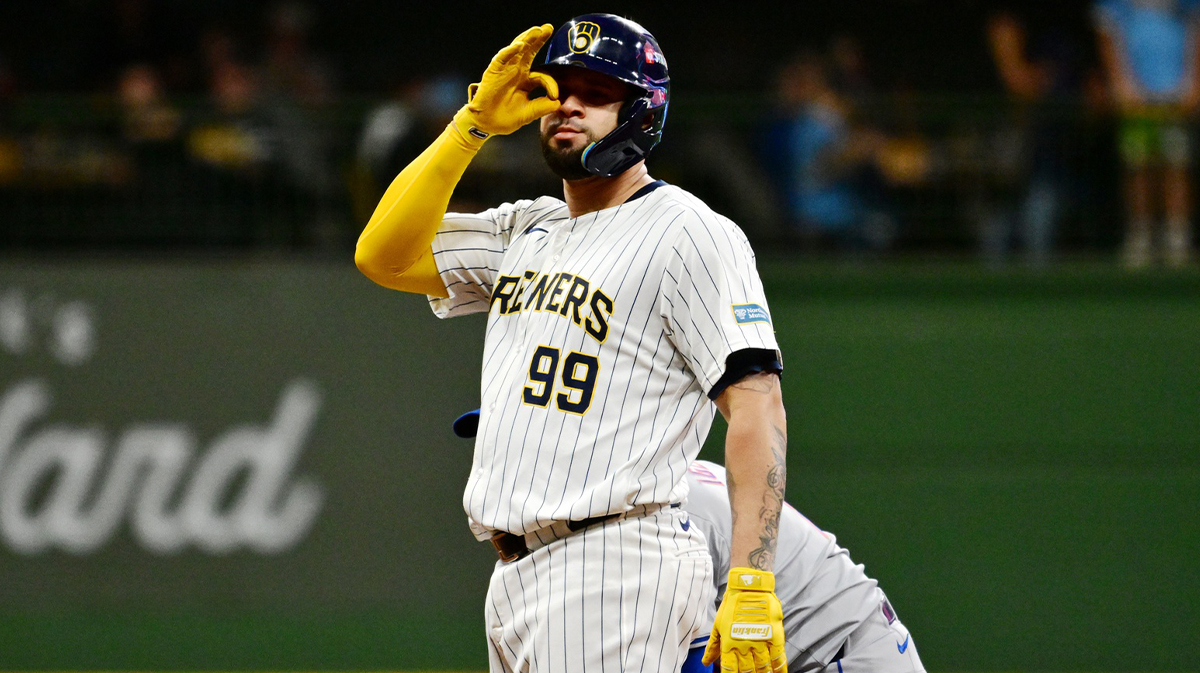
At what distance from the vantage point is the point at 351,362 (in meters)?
7.46

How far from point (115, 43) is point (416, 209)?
6.92 metres

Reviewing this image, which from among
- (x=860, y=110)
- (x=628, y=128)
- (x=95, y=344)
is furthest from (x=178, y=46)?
(x=628, y=128)

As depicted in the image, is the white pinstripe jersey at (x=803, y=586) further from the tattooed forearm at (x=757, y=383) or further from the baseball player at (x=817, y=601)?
the tattooed forearm at (x=757, y=383)

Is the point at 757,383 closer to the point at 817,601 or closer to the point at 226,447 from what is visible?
the point at 817,601

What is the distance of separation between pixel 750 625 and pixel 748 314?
0.70m

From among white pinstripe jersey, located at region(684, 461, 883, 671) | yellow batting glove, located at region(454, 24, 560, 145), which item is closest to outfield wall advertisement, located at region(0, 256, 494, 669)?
white pinstripe jersey, located at region(684, 461, 883, 671)

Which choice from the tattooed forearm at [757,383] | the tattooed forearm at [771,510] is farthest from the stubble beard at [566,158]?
the tattooed forearm at [771,510]

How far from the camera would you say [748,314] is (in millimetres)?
3043

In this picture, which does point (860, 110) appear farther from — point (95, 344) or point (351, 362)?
point (95, 344)

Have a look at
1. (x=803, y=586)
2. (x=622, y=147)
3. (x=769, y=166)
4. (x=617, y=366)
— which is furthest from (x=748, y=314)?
(x=769, y=166)

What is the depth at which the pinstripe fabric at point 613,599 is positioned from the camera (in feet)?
10.1

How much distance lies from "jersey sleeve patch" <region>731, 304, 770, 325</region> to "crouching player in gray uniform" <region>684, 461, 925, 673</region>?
786mm

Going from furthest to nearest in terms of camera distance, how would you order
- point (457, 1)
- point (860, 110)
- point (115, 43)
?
point (457, 1) < point (115, 43) < point (860, 110)

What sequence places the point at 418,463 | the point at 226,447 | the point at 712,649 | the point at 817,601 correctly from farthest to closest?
the point at 418,463 < the point at 226,447 < the point at 817,601 < the point at 712,649
